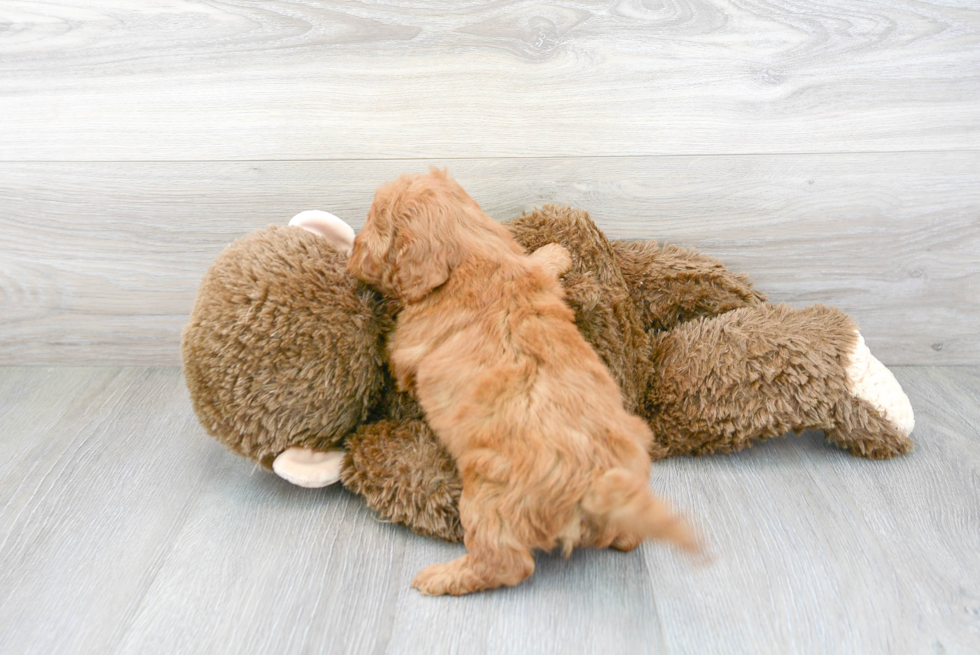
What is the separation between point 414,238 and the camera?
1.00m

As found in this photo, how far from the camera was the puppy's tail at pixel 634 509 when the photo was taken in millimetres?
813

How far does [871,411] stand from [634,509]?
60 centimetres

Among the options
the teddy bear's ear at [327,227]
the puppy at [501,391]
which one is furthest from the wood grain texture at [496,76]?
the puppy at [501,391]

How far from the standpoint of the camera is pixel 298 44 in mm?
1308

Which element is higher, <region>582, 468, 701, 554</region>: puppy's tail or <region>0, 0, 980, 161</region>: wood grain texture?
<region>0, 0, 980, 161</region>: wood grain texture

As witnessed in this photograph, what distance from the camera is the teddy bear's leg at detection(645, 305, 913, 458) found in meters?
1.18

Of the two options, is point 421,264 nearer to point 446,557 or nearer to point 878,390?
point 446,557

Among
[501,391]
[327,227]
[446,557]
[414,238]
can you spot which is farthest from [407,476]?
[327,227]

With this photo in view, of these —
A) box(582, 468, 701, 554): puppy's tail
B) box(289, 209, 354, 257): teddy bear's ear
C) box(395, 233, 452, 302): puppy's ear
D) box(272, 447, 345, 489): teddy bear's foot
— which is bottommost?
box(272, 447, 345, 489): teddy bear's foot

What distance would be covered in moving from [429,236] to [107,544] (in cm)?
66

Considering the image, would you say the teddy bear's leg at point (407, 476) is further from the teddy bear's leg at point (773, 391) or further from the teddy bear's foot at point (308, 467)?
the teddy bear's leg at point (773, 391)

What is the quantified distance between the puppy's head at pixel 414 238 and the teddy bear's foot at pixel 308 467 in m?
0.29

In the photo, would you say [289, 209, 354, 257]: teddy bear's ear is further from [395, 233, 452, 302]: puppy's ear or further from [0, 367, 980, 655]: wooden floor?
[0, 367, 980, 655]: wooden floor

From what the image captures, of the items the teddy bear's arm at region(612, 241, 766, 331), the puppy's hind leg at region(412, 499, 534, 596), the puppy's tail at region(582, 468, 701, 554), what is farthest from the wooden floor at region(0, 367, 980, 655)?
the teddy bear's arm at region(612, 241, 766, 331)
